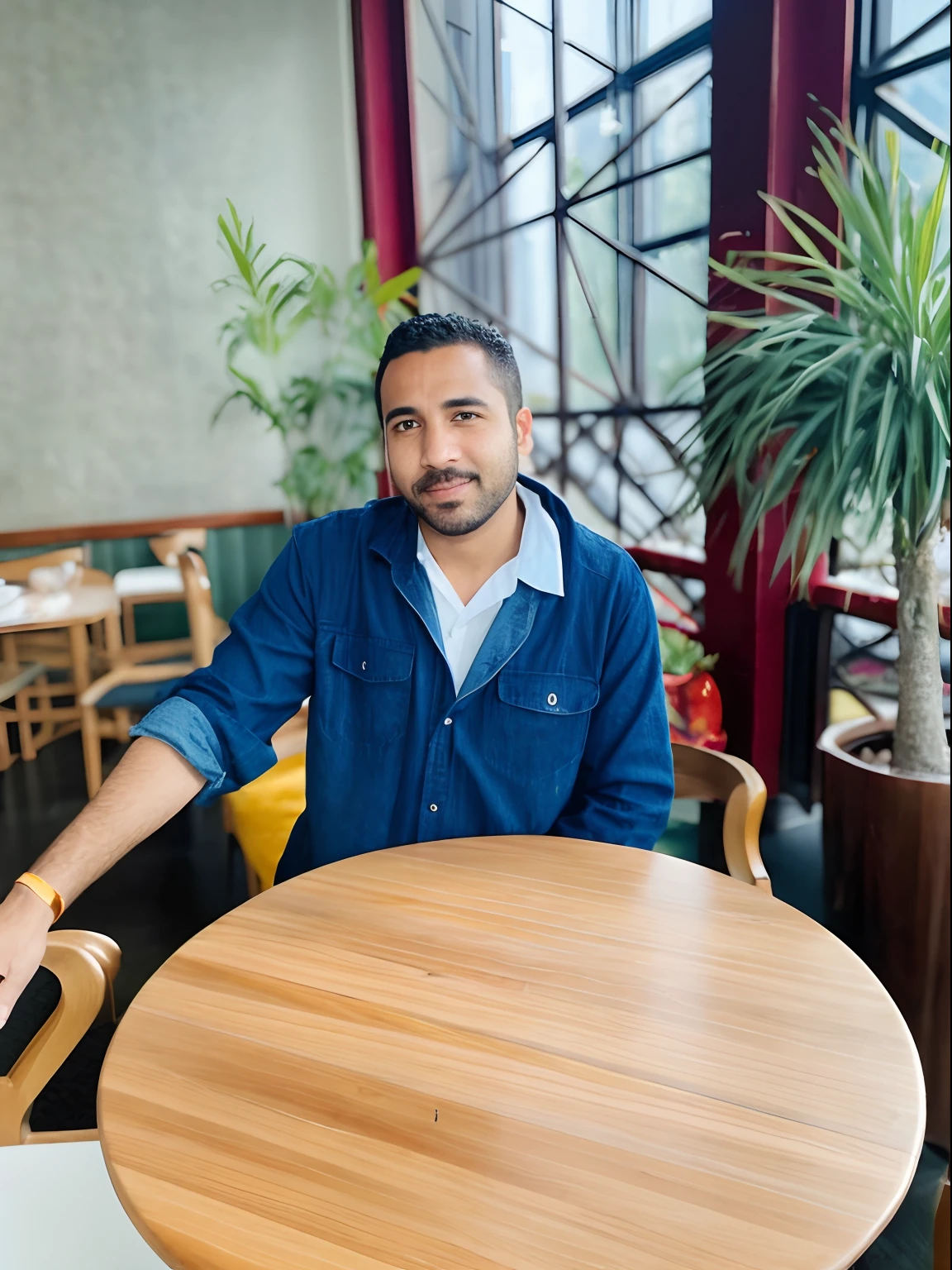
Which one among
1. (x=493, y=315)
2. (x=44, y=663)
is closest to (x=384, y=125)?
(x=493, y=315)

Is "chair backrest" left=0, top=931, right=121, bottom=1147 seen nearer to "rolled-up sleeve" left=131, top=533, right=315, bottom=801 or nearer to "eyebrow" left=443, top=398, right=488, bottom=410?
"rolled-up sleeve" left=131, top=533, right=315, bottom=801

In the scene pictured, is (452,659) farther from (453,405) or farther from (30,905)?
(30,905)

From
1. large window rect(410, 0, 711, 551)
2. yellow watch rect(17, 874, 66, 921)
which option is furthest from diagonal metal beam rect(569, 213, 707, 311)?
yellow watch rect(17, 874, 66, 921)

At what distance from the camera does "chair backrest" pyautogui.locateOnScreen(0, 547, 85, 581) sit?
1662 millimetres

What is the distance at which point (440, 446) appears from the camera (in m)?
1.45

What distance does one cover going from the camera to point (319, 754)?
1.51 m

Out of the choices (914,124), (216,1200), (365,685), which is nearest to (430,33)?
(914,124)

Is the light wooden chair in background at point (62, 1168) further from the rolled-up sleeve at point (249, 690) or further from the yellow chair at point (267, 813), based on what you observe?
the yellow chair at point (267, 813)

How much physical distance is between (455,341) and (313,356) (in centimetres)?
57

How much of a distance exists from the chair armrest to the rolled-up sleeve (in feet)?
1.31

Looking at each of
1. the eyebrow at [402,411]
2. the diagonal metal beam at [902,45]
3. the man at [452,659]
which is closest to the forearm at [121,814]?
the man at [452,659]

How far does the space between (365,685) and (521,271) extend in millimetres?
1173

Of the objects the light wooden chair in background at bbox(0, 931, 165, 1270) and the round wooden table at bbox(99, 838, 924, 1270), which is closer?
the round wooden table at bbox(99, 838, 924, 1270)

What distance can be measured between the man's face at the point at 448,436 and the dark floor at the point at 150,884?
0.85 metres
